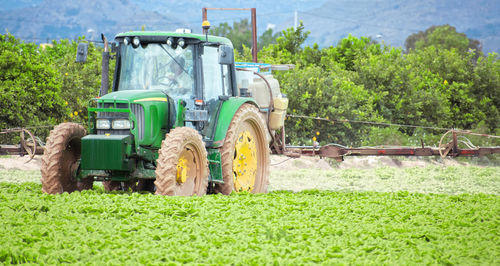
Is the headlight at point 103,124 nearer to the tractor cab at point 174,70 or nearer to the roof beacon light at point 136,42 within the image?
the tractor cab at point 174,70

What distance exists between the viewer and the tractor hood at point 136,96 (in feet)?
26.0

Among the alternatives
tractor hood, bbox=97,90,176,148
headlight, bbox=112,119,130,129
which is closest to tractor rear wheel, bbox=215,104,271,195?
tractor hood, bbox=97,90,176,148

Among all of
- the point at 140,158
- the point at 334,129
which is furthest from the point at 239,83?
the point at 334,129

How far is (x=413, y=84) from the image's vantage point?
22156 millimetres

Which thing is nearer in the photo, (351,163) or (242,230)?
(242,230)

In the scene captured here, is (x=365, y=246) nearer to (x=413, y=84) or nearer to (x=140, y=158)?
(x=140, y=158)

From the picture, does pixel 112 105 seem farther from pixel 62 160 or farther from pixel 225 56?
pixel 225 56

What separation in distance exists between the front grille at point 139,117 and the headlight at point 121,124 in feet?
0.43

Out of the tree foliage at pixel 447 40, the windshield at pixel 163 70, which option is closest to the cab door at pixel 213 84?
the windshield at pixel 163 70

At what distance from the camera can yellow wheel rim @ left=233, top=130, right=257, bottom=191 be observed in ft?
30.1

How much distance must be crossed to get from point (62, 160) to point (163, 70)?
5.96 feet

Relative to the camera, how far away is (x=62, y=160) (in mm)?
8258

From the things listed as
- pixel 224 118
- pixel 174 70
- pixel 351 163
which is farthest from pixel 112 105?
pixel 351 163

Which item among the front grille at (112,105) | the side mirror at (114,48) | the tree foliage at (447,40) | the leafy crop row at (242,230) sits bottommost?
the leafy crop row at (242,230)
